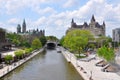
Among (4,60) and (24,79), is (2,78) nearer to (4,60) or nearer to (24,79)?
(24,79)

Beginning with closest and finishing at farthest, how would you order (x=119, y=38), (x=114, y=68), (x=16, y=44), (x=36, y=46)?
(x=114, y=68)
(x=36, y=46)
(x=16, y=44)
(x=119, y=38)

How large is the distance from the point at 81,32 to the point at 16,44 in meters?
46.5

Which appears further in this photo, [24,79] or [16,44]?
[16,44]

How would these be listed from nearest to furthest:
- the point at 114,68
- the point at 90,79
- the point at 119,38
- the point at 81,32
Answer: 1. the point at 90,79
2. the point at 114,68
3. the point at 81,32
4. the point at 119,38

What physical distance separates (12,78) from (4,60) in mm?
19055

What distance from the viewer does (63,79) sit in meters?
39.4

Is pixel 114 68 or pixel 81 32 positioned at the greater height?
pixel 81 32

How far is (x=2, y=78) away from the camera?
127 feet

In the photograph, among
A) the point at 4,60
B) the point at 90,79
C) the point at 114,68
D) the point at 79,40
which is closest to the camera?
the point at 90,79

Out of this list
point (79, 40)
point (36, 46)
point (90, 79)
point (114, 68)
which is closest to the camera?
point (90, 79)

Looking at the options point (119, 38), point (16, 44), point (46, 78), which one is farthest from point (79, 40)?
point (119, 38)

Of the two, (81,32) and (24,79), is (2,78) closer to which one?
(24,79)

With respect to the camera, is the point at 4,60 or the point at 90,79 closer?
the point at 90,79

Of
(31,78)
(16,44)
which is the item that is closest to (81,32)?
(16,44)
